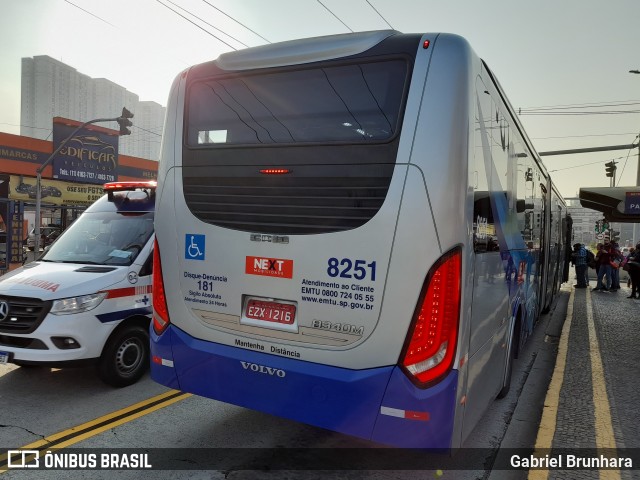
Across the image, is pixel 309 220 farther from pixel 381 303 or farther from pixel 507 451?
pixel 507 451

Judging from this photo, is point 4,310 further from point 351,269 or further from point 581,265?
point 581,265

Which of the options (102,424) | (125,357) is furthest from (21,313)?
(102,424)

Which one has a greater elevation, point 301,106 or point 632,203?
point 632,203

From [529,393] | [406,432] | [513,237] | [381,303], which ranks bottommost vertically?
[529,393]

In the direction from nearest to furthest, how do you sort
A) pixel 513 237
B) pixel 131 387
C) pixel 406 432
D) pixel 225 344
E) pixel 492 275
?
pixel 406 432
pixel 225 344
pixel 492 275
pixel 513 237
pixel 131 387

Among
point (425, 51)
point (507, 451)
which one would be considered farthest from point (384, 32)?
point (507, 451)

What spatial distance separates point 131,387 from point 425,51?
15.0 feet

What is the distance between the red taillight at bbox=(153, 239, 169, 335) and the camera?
12.8ft

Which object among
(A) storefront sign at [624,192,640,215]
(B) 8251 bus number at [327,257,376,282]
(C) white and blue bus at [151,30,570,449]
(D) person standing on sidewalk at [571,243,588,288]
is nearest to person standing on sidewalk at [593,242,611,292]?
Answer: (D) person standing on sidewalk at [571,243,588,288]

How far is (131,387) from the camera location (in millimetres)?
5285

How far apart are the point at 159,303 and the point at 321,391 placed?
166 cm

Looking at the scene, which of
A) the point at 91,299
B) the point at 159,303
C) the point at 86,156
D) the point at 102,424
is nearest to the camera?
the point at 159,303

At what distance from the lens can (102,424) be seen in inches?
170

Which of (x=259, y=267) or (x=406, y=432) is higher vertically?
(x=259, y=267)
